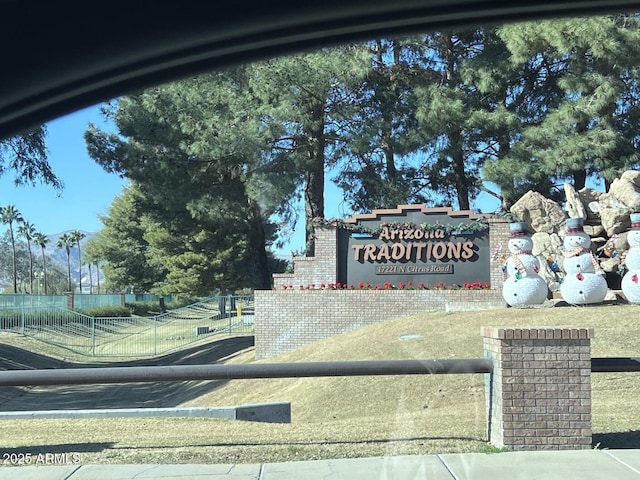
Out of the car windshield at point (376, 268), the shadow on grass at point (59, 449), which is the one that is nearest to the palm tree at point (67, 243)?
the car windshield at point (376, 268)

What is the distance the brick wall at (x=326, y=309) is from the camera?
1873 centimetres

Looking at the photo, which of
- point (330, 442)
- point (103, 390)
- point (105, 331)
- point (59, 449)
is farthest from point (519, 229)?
point (105, 331)

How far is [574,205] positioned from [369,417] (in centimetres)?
1220

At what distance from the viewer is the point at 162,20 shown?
2.97m

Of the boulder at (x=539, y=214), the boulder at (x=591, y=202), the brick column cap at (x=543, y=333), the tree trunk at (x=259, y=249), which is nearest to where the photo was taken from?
the brick column cap at (x=543, y=333)

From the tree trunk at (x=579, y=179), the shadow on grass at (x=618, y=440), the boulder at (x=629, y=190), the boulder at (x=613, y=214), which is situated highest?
the tree trunk at (x=579, y=179)

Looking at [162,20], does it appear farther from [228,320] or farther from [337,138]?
[228,320]

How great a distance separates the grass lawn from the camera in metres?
6.76

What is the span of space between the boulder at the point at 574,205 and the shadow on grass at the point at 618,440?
13255mm

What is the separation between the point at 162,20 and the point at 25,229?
82994 mm

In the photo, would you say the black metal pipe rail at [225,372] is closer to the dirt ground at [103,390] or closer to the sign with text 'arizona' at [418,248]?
the dirt ground at [103,390]

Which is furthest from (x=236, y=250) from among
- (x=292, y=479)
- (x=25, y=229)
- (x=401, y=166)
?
(x=25, y=229)

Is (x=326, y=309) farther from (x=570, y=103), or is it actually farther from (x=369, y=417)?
(x=570, y=103)

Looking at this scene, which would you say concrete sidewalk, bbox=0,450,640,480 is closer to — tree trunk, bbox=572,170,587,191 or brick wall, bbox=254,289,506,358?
brick wall, bbox=254,289,506,358
